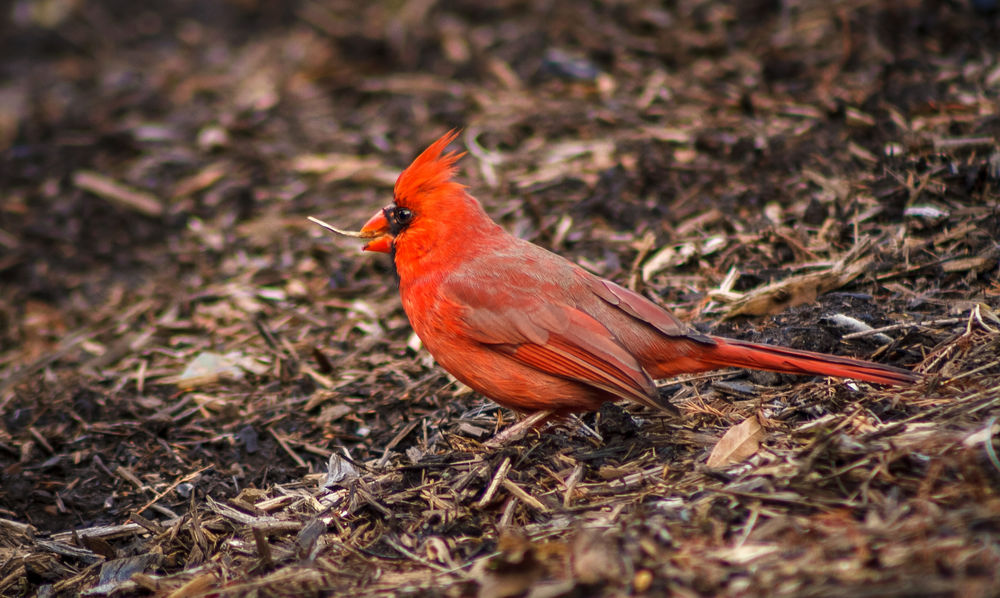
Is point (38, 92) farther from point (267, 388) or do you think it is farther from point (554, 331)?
point (554, 331)

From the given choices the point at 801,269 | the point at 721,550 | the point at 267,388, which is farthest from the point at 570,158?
the point at 721,550

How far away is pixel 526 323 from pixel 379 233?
931mm

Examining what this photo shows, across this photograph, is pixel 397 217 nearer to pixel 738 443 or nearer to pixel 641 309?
pixel 641 309

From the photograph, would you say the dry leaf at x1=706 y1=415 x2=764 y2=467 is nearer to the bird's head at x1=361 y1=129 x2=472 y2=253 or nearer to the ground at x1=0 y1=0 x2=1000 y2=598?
the ground at x1=0 y1=0 x2=1000 y2=598

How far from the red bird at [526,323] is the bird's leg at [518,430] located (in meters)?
0.06

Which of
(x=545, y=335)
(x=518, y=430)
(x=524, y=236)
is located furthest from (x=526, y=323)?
(x=524, y=236)

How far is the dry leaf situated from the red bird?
262 mm

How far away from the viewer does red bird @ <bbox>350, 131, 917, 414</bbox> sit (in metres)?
3.41

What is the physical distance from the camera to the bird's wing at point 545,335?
341cm

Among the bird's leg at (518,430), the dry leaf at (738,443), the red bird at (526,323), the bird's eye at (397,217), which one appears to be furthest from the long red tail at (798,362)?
the bird's eye at (397,217)

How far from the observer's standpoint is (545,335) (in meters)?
3.58

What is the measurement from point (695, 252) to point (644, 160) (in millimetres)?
915

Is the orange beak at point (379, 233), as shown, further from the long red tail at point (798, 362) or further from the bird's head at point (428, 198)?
the long red tail at point (798, 362)

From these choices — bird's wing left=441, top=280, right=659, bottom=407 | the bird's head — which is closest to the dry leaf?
bird's wing left=441, top=280, right=659, bottom=407
